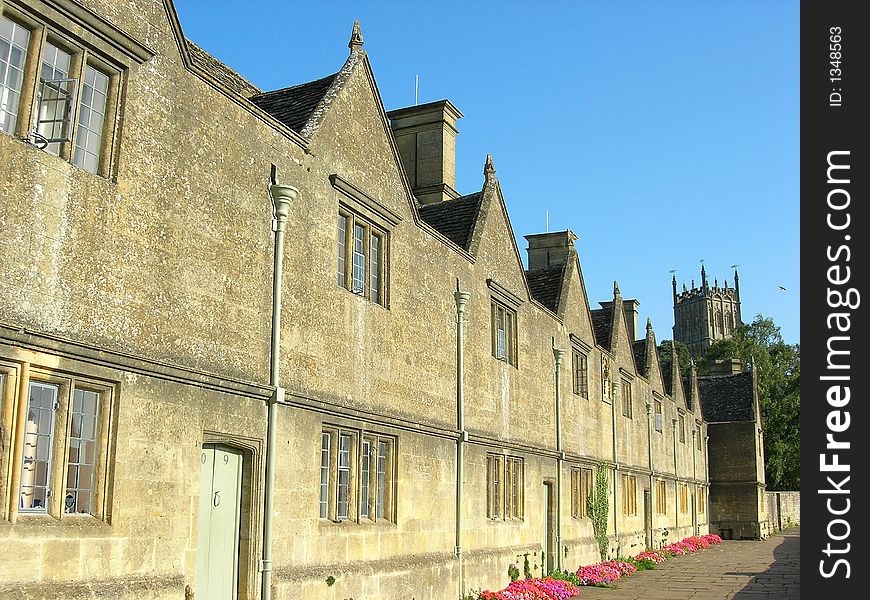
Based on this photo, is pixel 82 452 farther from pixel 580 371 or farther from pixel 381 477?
pixel 580 371

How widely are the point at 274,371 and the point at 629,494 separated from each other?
2189 centimetres

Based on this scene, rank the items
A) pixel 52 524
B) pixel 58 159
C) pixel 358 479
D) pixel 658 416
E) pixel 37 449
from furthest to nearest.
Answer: pixel 658 416, pixel 358 479, pixel 58 159, pixel 37 449, pixel 52 524

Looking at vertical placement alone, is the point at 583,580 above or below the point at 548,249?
below

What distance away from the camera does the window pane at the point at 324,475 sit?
12.9m

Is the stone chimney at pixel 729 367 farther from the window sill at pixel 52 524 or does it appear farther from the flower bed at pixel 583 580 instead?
the window sill at pixel 52 524

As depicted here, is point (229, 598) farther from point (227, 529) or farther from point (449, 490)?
point (449, 490)

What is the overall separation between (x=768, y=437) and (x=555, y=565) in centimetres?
4808

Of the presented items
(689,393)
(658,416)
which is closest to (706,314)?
(689,393)

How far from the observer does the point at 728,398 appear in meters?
51.7

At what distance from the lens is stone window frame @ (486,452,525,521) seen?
19.0m

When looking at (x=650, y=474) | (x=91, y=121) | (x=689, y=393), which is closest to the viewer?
(x=91, y=121)

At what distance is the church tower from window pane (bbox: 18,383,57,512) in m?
134

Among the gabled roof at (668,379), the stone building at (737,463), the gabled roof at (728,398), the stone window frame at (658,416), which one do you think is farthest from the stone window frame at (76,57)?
the gabled roof at (728,398)

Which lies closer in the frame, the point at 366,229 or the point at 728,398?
the point at 366,229
